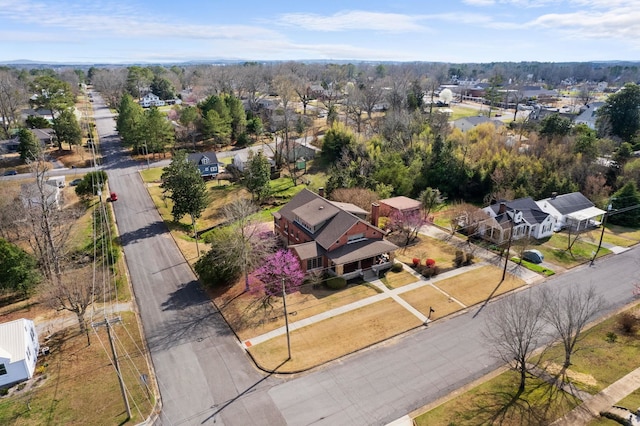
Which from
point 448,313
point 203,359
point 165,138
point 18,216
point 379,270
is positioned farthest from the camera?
point 165,138

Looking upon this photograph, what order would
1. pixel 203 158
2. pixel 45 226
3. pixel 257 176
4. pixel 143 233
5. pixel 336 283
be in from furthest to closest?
pixel 203 158
pixel 257 176
pixel 143 233
pixel 336 283
pixel 45 226

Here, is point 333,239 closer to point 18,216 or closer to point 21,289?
point 21,289

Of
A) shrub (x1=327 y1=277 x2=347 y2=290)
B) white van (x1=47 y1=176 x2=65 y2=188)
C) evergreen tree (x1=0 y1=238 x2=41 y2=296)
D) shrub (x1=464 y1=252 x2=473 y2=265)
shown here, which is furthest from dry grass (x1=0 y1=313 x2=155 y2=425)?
white van (x1=47 y1=176 x2=65 y2=188)

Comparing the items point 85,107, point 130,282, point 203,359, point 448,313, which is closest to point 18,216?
point 130,282

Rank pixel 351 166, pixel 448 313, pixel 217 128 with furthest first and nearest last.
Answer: pixel 217 128
pixel 351 166
pixel 448 313

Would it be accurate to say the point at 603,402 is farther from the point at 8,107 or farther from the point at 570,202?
the point at 8,107

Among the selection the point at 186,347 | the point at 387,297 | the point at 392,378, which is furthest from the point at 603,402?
the point at 186,347
